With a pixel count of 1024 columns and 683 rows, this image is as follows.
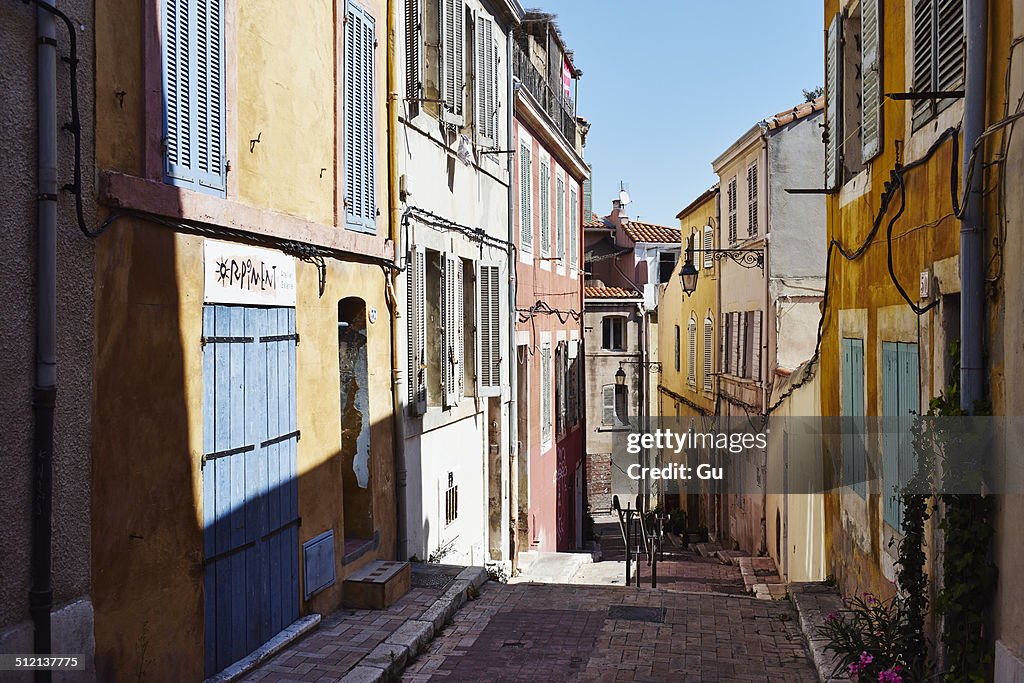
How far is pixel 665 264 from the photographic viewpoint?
122ft

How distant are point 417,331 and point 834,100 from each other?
16.5 feet

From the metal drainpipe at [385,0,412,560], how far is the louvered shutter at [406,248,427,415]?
0.38 m

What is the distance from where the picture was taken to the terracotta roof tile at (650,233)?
1494 inches

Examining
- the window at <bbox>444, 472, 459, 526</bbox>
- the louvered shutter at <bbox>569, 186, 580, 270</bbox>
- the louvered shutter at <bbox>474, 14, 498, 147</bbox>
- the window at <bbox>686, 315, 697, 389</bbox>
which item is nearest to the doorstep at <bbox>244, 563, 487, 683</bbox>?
the window at <bbox>444, 472, 459, 526</bbox>

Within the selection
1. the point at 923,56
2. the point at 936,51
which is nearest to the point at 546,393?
the point at 923,56

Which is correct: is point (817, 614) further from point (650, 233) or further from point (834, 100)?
point (650, 233)

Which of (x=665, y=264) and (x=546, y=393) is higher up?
(x=665, y=264)

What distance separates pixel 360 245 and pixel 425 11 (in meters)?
3.43

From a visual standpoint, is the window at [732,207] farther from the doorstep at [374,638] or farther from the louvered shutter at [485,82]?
the doorstep at [374,638]

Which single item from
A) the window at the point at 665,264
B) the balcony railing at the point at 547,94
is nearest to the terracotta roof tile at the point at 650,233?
the window at the point at 665,264

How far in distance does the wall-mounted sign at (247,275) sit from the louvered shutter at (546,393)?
37.9ft

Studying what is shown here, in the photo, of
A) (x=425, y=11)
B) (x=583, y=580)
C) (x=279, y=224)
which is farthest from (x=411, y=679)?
(x=583, y=580)

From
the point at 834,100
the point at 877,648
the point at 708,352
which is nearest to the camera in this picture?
the point at 877,648

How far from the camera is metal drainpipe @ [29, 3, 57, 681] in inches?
198
